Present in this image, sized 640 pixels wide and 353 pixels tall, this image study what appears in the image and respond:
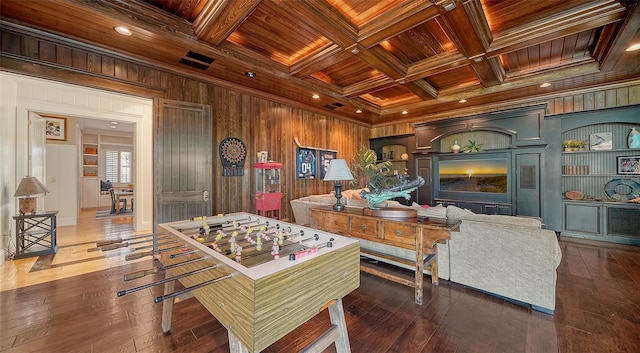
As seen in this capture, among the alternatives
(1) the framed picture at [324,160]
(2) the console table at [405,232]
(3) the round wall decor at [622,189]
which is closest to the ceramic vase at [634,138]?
(3) the round wall decor at [622,189]

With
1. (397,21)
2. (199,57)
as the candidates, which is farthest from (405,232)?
(199,57)

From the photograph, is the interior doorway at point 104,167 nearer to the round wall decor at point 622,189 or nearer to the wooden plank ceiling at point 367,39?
the wooden plank ceiling at point 367,39

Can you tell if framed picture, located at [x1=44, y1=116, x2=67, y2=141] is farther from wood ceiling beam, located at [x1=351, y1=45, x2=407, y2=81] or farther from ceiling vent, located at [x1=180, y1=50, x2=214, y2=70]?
wood ceiling beam, located at [x1=351, y1=45, x2=407, y2=81]

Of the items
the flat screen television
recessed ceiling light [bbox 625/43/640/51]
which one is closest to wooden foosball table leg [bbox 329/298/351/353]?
recessed ceiling light [bbox 625/43/640/51]

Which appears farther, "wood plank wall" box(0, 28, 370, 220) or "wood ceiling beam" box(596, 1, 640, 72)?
"wood plank wall" box(0, 28, 370, 220)

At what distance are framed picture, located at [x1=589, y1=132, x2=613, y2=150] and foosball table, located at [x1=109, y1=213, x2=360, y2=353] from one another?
5803mm

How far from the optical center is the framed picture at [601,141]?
4234 millimetres

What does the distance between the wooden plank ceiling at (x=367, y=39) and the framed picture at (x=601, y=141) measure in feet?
3.07

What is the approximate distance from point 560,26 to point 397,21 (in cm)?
202

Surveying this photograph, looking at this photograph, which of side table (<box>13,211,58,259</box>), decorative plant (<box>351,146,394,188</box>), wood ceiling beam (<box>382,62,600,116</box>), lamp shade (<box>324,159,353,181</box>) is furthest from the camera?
decorative plant (<box>351,146,394,188</box>)

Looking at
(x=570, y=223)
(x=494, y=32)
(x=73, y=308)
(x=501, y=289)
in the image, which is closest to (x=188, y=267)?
(x=73, y=308)

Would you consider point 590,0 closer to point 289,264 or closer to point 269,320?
point 289,264

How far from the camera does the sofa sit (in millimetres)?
2033

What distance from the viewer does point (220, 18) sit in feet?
8.20
